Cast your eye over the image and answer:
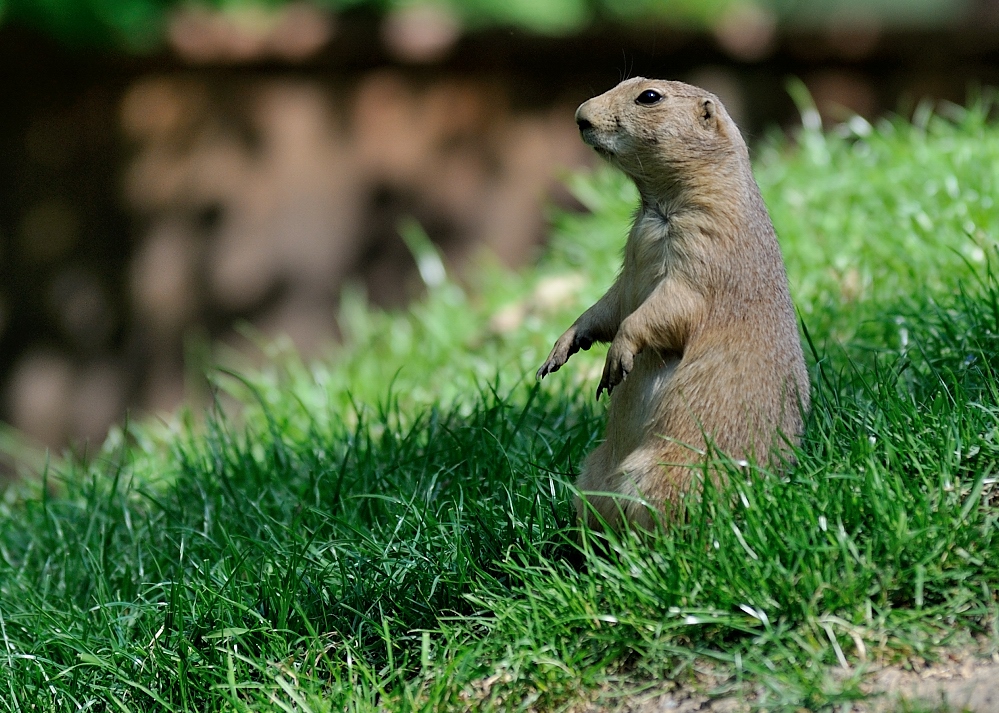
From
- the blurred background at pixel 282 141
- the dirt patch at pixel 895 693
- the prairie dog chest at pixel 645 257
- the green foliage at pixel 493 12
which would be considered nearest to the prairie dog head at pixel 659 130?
the prairie dog chest at pixel 645 257

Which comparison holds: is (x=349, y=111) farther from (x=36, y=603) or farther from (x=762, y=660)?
(x=762, y=660)

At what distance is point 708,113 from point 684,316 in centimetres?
54

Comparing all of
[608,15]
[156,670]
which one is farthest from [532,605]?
[608,15]

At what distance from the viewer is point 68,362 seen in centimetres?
595

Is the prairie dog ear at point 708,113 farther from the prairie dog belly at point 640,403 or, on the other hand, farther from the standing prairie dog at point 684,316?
the prairie dog belly at point 640,403

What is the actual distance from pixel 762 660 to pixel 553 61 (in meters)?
4.94

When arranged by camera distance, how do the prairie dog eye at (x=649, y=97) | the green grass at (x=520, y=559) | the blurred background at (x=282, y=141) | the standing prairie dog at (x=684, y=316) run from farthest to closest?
the blurred background at (x=282, y=141)
the prairie dog eye at (x=649, y=97)
the standing prairie dog at (x=684, y=316)
the green grass at (x=520, y=559)

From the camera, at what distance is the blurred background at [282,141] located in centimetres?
579

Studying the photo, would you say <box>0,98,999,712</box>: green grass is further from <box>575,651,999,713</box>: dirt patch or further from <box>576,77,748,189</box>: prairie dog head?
<box>576,77,748,189</box>: prairie dog head

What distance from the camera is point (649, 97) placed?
268 centimetres

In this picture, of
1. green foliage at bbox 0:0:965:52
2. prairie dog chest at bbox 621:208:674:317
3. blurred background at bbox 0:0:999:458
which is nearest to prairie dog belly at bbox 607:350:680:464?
prairie dog chest at bbox 621:208:674:317

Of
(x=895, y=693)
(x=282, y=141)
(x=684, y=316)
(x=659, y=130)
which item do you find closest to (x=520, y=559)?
(x=684, y=316)

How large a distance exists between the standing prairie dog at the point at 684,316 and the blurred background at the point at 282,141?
3.26m

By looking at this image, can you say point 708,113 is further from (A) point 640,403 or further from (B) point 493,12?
(B) point 493,12
